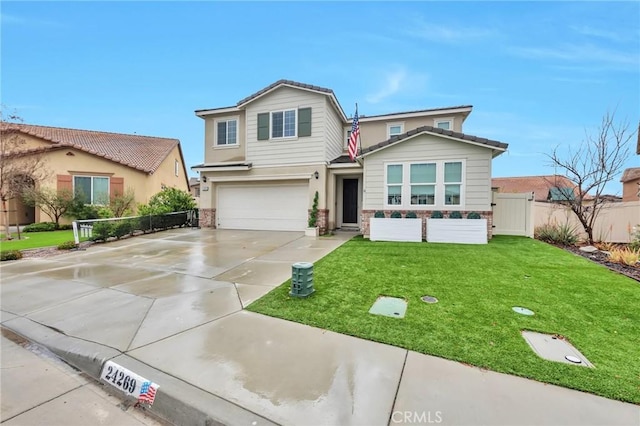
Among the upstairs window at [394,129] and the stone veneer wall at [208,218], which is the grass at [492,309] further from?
the stone veneer wall at [208,218]

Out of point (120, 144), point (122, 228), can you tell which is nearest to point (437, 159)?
point (122, 228)

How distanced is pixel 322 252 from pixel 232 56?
12324 millimetres

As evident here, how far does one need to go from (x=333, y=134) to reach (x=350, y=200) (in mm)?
3411

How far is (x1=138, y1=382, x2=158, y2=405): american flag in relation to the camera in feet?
8.62

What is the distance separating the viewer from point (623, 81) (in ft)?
37.3

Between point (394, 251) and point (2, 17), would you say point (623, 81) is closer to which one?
point (394, 251)

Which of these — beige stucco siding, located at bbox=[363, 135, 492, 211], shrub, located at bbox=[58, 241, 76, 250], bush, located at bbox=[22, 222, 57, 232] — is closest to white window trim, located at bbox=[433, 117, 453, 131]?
beige stucco siding, located at bbox=[363, 135, 492, 211]

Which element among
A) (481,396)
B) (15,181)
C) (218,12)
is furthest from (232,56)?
(481,396)

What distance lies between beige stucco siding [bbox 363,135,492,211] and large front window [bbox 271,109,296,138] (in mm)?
4128

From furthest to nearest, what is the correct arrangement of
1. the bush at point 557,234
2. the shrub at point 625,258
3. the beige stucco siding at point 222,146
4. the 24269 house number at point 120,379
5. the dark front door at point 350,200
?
the beige stucco siding at point 222,146 → the dark front door at point 350,200 → the bush at point 557,234 → the shrub at point 625,258 → the 24269 house number at point 120,379

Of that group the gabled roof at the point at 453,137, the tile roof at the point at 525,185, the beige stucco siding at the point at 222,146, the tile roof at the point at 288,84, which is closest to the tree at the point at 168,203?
the beige stucco siding at the point at 222,146

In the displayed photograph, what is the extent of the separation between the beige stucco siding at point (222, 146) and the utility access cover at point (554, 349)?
13752 mm

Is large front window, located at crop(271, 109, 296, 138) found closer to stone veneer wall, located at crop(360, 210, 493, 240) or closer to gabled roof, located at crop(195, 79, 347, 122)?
gabled roof, located at crop(195, 79, 347, 122)

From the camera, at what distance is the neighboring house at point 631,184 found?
20547mm
